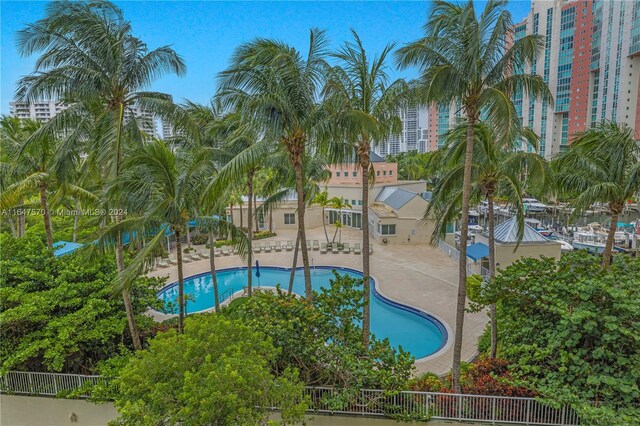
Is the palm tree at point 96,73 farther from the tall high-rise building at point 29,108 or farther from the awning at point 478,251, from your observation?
the awning at point 478,251

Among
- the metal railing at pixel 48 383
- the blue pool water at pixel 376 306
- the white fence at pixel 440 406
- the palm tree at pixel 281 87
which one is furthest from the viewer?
the blue pool water at pixel 376 306

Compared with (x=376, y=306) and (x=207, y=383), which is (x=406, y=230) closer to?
(x=376, y=306)

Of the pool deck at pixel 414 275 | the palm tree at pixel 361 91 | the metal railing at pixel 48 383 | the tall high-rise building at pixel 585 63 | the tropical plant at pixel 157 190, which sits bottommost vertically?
the pool deck at pixel 414 275

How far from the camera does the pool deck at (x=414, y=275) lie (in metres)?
12.5

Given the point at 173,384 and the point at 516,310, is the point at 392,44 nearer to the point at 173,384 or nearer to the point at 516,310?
the point at 516,310

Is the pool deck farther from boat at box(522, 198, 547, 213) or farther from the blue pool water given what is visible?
boat at box(522, 198, 547, 213)

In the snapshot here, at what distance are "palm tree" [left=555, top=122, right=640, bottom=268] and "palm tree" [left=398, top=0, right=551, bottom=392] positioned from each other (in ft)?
13.0

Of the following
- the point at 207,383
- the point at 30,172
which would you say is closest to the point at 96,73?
the point at 30,172

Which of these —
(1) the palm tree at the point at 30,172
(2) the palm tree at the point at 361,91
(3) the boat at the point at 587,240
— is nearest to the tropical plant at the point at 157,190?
(1) the palm tree at the point at 30,172

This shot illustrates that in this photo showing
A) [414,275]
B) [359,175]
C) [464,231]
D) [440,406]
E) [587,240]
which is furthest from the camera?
[359,175]

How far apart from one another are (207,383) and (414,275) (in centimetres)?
1619

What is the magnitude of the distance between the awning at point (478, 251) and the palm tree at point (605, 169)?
6.72 meters

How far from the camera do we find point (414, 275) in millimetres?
19797

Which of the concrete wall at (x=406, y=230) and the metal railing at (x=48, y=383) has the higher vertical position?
the concrete wall at (x=406, y=230)
